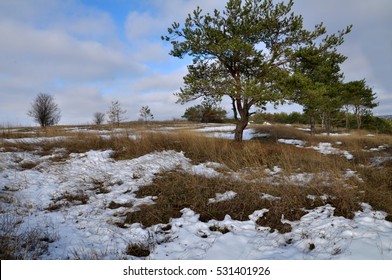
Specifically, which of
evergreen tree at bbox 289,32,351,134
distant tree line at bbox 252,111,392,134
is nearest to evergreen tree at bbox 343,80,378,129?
distant tree line at bbox 252,111,392,134

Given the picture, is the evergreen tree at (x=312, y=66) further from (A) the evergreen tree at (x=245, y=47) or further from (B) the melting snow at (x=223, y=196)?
(B) the melting snow at (x=223, y=196)

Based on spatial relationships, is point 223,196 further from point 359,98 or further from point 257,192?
point 359,98

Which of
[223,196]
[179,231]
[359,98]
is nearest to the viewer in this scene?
[179,231]

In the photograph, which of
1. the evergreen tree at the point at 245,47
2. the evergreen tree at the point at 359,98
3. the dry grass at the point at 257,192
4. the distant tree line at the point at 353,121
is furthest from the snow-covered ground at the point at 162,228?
the distant tree line at the point at 353,121

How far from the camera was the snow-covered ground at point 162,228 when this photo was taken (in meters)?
3.12

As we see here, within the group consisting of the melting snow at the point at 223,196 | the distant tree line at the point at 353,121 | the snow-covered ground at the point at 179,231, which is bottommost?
the snow-covered ground at the point at 179,231

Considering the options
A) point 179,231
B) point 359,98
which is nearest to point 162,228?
point 179,231

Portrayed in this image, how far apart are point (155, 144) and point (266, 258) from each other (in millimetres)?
7771

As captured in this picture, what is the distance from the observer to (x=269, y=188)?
527cm

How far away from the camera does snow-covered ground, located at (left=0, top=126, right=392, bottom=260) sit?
123 inches

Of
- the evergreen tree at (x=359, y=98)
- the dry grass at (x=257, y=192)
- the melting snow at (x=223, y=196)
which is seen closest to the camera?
the dry grass at (x=257, y=192)

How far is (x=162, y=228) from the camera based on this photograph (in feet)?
12.8
